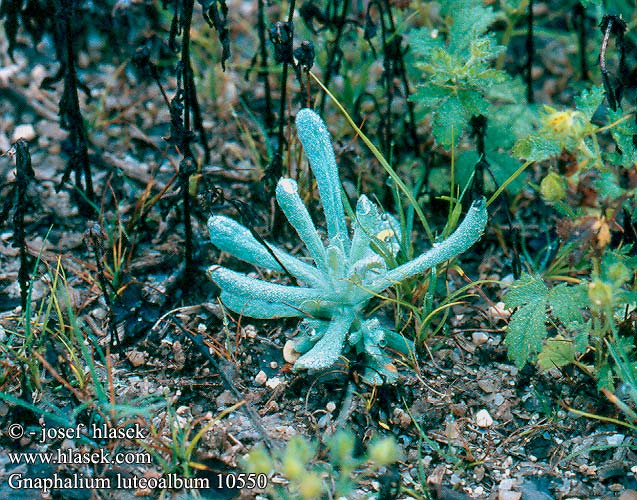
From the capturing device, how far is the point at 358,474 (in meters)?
1.97

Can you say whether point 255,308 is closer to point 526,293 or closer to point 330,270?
point 330,270

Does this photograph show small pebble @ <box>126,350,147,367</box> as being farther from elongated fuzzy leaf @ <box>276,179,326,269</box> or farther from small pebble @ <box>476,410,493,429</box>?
small pebble @ <box>476,410,493,429</box>

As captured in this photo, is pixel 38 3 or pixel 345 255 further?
pixel 38 3

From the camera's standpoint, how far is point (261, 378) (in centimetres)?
223

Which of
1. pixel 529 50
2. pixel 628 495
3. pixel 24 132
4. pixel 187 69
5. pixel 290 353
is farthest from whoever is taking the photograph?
pixel 24 132

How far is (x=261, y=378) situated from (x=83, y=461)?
1.82 ft

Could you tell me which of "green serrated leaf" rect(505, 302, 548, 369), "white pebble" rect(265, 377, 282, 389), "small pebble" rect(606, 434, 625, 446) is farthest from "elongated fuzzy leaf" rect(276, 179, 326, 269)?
"small pebble" rect(606, 434, 625, 446)

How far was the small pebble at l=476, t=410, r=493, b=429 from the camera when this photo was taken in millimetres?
2127

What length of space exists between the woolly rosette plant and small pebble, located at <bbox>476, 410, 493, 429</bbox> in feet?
0.89

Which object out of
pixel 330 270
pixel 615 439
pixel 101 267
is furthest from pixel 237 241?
pixel 615 439

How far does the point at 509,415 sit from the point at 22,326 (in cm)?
152

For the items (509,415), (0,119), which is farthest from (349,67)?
(509,415)

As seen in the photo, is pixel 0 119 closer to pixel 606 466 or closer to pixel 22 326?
pixel 22 326

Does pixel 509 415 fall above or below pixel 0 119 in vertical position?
below
